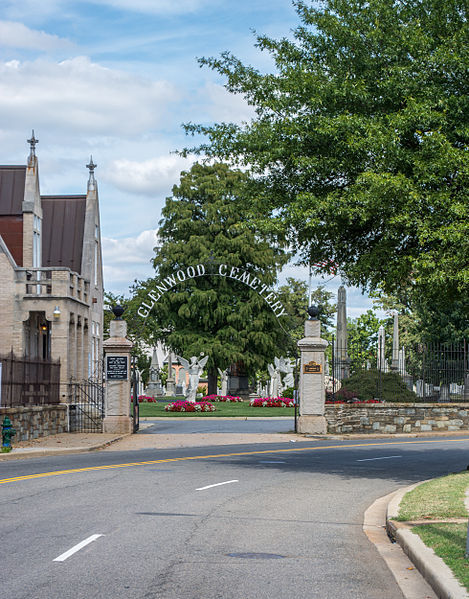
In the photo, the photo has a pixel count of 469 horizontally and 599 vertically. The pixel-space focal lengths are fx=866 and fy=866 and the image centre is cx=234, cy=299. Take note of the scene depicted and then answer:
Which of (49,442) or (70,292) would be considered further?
(70,292)

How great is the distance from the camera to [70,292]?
31844mm

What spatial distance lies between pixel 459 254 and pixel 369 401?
17.7m

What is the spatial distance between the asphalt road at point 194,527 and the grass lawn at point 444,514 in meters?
0.62

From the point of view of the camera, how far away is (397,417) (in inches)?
1293

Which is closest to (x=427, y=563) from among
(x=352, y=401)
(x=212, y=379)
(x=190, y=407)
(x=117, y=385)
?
(x=117, y=385)

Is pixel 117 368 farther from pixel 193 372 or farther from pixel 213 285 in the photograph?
pixel 213 285

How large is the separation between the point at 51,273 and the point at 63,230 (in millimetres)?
9344

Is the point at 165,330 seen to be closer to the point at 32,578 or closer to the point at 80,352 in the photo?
the point at 80,352

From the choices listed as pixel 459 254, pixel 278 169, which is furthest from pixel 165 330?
pixel 459 254

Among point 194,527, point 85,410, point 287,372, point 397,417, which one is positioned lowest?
point 194,527

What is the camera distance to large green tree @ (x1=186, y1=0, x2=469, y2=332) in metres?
16.6

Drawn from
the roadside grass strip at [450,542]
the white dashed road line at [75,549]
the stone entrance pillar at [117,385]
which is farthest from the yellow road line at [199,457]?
the roadside grass strip at [450,542]

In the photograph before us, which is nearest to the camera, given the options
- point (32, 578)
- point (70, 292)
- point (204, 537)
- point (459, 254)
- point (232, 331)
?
point (32, 578)

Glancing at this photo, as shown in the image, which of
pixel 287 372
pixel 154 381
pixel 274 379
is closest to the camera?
pixel 274 379
